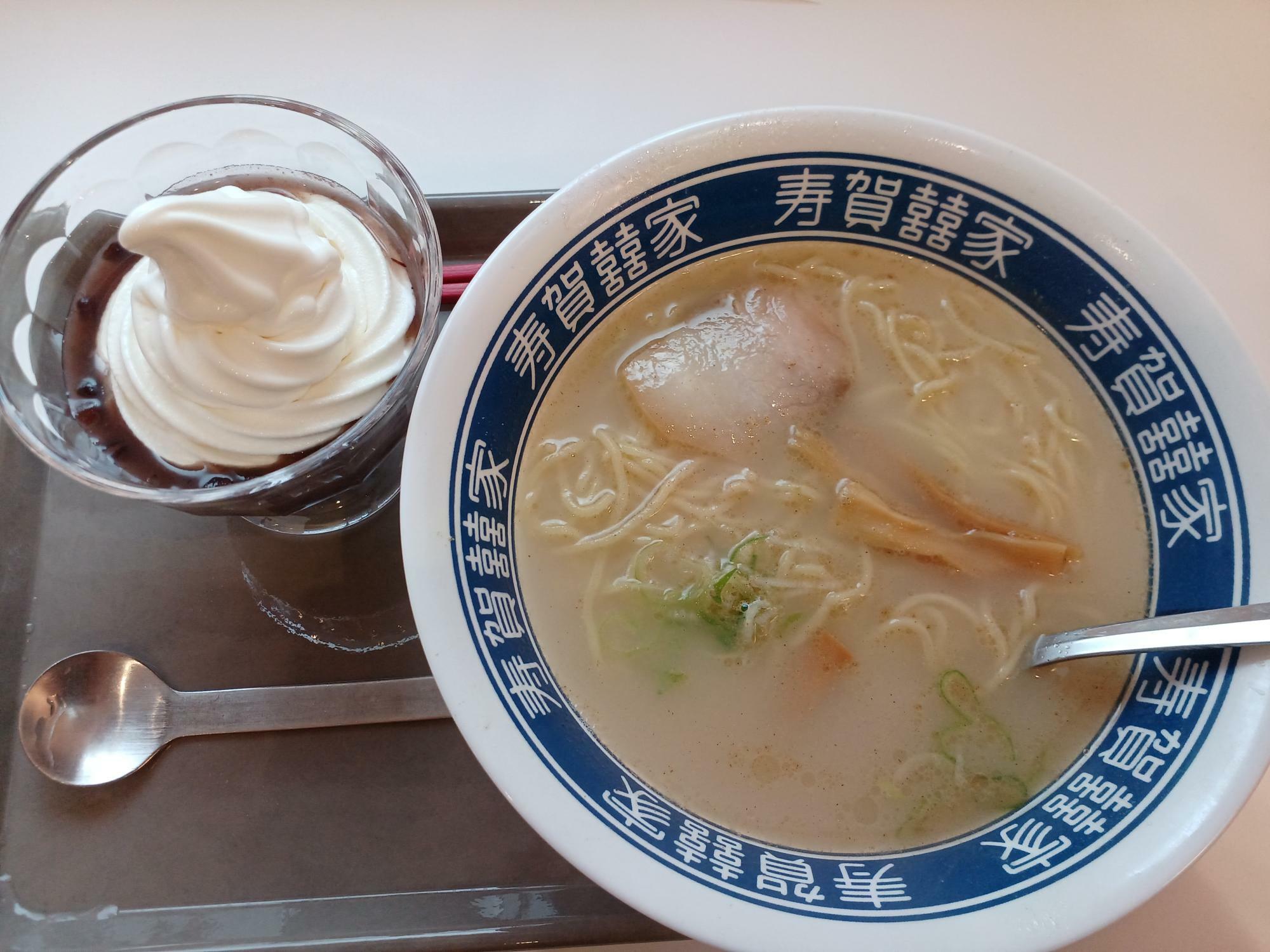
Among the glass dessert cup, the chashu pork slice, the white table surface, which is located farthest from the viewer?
the white table surface

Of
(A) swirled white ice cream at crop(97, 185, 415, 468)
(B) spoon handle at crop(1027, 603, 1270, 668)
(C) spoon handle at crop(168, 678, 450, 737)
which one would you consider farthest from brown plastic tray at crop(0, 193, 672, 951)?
(B) spoon handle at crop(1027, 603, 1270, 668)

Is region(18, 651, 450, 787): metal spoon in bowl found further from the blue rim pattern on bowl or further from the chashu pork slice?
the chashu pork slice

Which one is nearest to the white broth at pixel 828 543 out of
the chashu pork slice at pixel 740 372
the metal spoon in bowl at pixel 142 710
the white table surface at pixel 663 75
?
the chashu pork slice at pixel 740 372

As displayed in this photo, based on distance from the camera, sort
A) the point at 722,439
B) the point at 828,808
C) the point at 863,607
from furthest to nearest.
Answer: the point at 722,439, the point at 863,607, the point at 828,808

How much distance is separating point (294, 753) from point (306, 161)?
1297mm

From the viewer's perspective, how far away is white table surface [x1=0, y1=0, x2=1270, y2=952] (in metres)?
2.22

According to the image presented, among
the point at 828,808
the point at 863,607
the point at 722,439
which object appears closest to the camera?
the point at 828,808

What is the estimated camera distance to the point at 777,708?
1.45m

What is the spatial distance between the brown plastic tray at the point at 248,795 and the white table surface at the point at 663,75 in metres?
1.14

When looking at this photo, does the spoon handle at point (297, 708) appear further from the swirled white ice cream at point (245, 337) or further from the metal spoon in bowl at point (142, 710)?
the swirled white ice cream at point (245, 337)

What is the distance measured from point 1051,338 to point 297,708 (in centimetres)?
173

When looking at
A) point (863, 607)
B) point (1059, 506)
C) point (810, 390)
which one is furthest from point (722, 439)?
point (1059, 506)

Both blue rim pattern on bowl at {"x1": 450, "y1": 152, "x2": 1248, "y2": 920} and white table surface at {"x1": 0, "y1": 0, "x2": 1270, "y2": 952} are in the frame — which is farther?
white table surface at {"x1": 0, "y1": 0, "x2": 1270, "y2": 952}

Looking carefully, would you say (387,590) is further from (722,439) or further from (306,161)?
(306,161)
